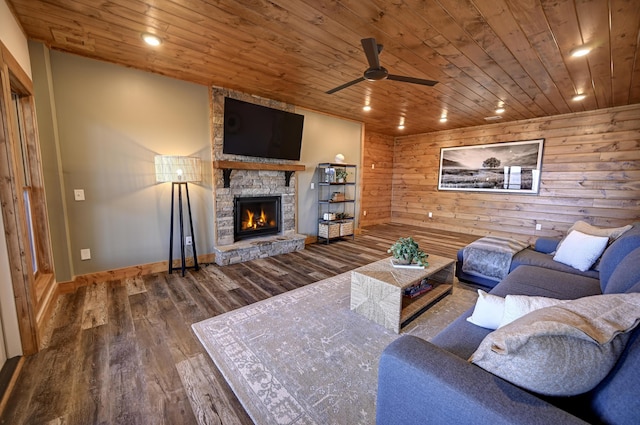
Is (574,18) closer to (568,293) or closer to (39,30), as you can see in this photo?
(568,293)

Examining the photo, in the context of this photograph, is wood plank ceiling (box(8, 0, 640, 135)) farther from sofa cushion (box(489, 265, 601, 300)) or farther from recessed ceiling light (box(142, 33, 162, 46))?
sofa cushion (box(489, 265, 601, 300))

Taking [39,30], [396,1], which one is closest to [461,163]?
[396,1]

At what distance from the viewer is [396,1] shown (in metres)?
1.88

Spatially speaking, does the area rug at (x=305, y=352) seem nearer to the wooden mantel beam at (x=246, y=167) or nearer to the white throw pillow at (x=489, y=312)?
the white throw pillow at (x=489, y=312)

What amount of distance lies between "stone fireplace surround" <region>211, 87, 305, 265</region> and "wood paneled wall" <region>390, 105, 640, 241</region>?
13.3 ft

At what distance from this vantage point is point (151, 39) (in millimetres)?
2445

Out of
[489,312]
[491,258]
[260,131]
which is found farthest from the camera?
[260,131]

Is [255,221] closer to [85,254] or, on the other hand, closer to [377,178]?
[85,254]

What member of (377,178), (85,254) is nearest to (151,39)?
(85,254)

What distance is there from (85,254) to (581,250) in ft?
17.0

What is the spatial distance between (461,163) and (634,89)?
285 centimetres

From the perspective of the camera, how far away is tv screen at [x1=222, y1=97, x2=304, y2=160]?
12.7ft

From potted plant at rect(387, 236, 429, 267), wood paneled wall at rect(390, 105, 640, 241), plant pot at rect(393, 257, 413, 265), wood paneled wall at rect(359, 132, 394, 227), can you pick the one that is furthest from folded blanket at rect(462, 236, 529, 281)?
wood paneled wall at rect(359, 132, 394, 227)

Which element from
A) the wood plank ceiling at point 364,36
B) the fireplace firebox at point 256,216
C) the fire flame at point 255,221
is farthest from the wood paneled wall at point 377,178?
the wood plank ceiling at point 364,36
